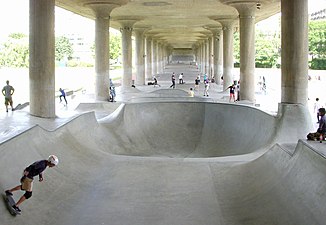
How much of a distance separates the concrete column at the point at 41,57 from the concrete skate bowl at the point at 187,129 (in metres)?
3.36

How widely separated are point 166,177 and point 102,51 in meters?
21.2

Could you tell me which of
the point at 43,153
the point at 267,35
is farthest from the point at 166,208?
the point at 267,35

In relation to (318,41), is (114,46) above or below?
above

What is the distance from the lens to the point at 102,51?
33.6m

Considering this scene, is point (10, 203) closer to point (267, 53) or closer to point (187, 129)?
point (187, 129)

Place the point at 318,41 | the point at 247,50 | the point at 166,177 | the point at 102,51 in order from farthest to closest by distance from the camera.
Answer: the point at 318,41, the point at 102,51, the point at 247,50, the point at 166,177

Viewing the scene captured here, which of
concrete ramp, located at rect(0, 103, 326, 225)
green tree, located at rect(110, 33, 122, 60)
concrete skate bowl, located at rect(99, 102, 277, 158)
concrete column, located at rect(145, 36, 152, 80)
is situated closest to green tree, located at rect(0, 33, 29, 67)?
concrete column, located at rect(145, 36, 152, 80)

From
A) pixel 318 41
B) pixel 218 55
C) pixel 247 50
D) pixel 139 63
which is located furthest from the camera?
pixel 318 41

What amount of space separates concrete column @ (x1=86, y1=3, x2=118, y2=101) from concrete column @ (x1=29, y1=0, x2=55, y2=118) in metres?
12.1

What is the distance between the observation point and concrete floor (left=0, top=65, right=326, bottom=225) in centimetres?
1023

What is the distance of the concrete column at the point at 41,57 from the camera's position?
20.7m

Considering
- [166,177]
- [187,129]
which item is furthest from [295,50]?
[166,177]

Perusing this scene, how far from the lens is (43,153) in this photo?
13906 millimetres

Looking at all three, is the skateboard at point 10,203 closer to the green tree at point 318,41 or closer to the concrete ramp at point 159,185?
the concrete ramp at point 159,185
